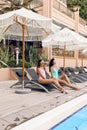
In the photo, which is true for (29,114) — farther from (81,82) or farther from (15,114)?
(81,82)

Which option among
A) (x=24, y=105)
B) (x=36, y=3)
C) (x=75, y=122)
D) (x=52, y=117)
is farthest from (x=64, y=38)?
(x=36, y=3)

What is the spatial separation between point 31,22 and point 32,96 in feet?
8.59

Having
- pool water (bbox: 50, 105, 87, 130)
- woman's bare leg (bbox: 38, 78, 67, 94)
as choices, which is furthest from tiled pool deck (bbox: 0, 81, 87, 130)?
pool water (bbox: 50, 105, 87, 130)

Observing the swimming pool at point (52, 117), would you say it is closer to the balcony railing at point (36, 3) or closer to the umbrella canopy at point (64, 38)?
the umbrella canopy at point (64, 38)

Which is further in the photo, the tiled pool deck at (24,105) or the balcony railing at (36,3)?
the balcony railing at (36,3)

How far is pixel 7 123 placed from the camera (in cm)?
561

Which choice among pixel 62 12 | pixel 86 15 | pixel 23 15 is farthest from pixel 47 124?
pixel 86 15

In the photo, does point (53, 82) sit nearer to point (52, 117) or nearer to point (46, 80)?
point (46, 80)

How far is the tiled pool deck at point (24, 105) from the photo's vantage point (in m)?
5.89

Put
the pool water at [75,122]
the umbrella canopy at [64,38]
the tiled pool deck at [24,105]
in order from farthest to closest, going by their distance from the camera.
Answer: the umbrella canopy at [64,38] → the pool water at [75,122] → the tiled pool deck at [24,105]

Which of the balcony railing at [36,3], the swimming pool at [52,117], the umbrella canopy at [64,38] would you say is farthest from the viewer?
the balcony railing at [36,3]

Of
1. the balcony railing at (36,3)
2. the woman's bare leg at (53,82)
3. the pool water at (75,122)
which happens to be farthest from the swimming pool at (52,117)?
the balcony railing at (36,3)

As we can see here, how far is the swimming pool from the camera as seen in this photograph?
5.40 m

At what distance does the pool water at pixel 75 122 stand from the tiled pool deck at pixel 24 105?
640mm
